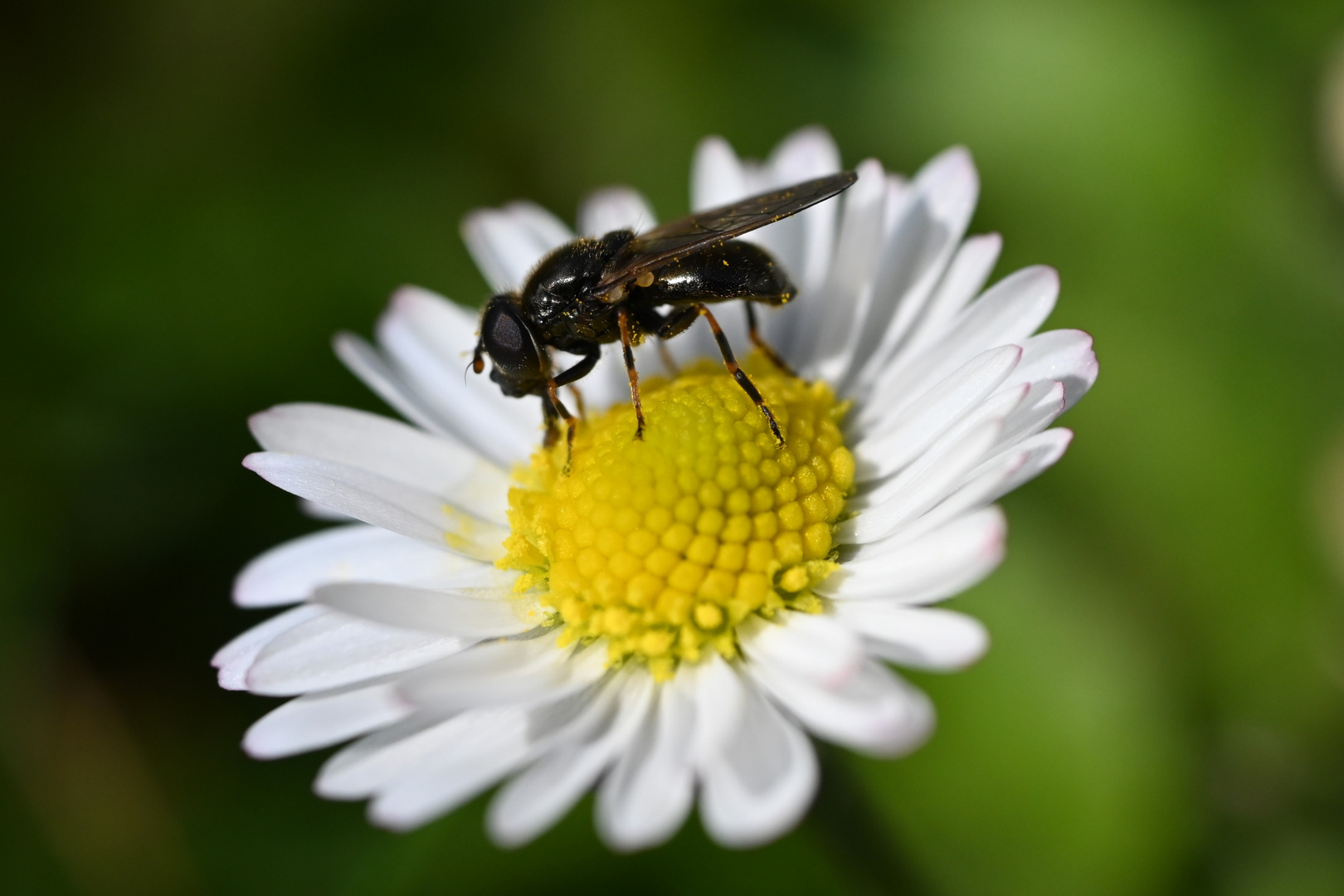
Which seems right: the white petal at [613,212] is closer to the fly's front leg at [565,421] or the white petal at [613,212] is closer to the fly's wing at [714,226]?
the fly's wing at [714,226]

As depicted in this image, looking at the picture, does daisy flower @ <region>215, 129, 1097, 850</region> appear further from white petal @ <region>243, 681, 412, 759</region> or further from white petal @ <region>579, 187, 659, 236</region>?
white petal @ <region>579, 187, 659, 236</region>

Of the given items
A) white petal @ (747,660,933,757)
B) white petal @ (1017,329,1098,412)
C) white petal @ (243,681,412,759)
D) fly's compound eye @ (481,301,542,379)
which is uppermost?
fly's compound eye @ (481,301,542,379)

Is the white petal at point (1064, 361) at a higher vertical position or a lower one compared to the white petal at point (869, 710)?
higher

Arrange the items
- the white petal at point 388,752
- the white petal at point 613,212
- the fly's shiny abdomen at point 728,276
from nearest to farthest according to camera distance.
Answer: the white petal at point 388,752, the fly's shiny abdomen at point 728,276, the white petal at point 613,212

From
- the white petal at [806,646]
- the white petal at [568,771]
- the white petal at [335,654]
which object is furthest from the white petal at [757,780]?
the white petal at [335,654]

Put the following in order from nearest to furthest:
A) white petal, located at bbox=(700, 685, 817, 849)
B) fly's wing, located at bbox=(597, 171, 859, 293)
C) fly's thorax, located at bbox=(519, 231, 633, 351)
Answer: white petal, located at bbox=(700, 685, 817, 849) < fly's wing, located at bbox=(597, 171, 859, 293) < fly's thorax, located at bbox=(519, 231, 633, 351)

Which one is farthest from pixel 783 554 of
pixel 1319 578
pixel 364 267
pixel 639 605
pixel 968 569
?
pixel 364 267

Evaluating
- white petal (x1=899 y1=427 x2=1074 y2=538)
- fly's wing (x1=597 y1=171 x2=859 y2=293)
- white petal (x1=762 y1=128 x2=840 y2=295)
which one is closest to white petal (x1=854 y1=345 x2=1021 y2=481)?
white petal (x1=899 y1=427 x2=1074 y2=538)
